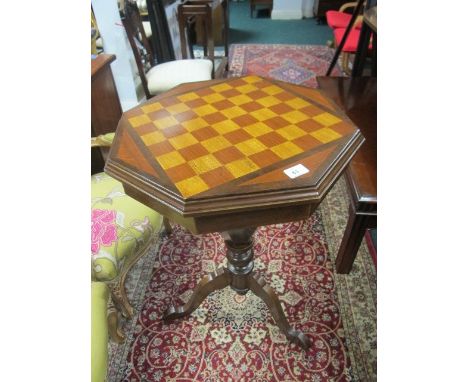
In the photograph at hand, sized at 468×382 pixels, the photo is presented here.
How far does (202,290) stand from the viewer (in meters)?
1.34

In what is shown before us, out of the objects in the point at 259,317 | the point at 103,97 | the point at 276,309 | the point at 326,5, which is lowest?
the point at 259,317

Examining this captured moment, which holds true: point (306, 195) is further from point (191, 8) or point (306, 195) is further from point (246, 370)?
point (191, 8)

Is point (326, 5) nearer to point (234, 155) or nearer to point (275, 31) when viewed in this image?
point (275, 31)

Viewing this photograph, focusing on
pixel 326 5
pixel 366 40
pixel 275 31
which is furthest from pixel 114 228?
pixel 326 5

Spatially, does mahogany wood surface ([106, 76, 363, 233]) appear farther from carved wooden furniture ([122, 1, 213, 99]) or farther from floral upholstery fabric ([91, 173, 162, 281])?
carved wooden furniture ([122, 1, 213, 99])

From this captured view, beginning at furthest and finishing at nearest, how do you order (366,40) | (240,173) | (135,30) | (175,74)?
(175,74)
(366,40)
(135,30)
(240,173)

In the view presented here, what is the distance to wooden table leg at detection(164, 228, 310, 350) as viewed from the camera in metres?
1.21

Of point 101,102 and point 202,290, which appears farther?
point 101,102

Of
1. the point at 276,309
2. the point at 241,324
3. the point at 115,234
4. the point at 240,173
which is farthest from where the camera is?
the point at 241,324

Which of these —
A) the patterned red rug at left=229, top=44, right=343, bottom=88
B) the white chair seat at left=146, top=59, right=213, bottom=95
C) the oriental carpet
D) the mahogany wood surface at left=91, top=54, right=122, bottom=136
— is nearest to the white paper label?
the oriental carpet

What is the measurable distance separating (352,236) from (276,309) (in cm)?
49

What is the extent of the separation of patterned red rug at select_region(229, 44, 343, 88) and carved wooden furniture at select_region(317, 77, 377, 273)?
151cm

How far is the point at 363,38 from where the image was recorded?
7.42 ft

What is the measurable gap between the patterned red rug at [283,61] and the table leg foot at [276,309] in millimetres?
2703
